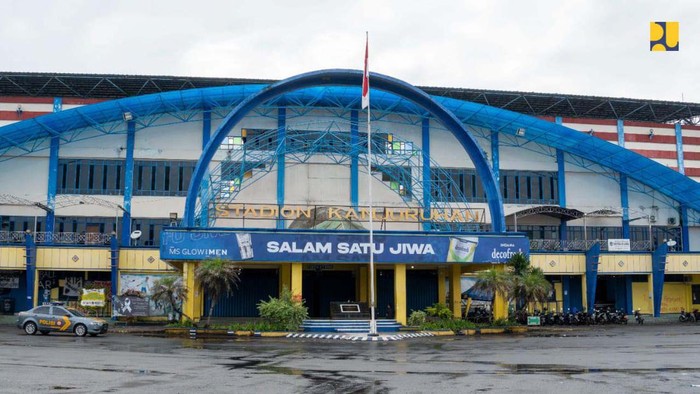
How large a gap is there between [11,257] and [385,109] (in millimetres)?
30436

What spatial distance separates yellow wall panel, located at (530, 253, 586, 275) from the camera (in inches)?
2158

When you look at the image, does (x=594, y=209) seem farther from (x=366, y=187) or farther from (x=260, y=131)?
(x=260, y=131)

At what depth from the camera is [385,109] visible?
58.5m

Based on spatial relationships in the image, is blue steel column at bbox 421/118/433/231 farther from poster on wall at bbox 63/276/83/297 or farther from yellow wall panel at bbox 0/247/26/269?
yellow wall panel at bbox 0/247/26/269

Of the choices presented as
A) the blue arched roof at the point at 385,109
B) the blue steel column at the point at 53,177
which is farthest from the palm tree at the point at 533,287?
the blue steel column at the point at 53,177

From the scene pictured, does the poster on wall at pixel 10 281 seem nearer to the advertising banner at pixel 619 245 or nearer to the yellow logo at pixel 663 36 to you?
the yellow logo at pixel 663 36

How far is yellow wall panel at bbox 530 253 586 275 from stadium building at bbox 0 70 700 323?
12 centimetres

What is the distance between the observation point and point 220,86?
58.4 m

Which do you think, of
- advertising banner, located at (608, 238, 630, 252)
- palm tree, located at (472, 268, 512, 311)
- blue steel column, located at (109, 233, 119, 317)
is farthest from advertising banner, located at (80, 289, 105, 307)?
advertising banner, located at (608, 238, 630, 252)

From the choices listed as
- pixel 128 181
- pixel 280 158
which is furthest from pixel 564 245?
pixel 128 181

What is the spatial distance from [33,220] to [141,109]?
12.0m

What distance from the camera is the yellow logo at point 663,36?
31047 mm

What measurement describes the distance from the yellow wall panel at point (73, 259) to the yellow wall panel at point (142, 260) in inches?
46.7

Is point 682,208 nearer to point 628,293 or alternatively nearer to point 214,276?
point 628,293
